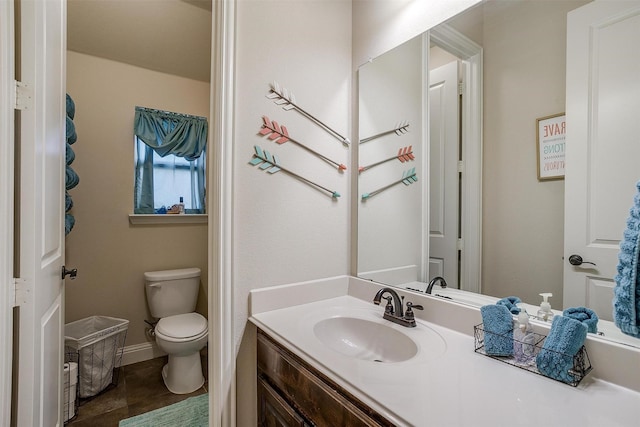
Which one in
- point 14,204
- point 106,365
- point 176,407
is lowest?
point 176,407

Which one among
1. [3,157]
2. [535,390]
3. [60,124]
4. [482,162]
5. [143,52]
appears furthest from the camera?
[143,52]

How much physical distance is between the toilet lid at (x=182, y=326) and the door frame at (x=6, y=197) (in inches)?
44.1

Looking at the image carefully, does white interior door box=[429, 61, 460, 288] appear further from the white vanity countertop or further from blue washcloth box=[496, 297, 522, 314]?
the white vanity countertop

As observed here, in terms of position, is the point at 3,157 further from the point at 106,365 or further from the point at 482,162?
the point at 106,365

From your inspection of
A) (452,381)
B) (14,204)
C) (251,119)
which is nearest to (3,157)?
(14,204)

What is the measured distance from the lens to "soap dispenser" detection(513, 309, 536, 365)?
82 centimetres

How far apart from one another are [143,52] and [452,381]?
2811 mm

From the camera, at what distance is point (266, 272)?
1266mm

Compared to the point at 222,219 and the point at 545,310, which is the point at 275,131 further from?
the point at 545,310

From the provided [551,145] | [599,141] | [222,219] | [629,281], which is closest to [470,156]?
[551,145]

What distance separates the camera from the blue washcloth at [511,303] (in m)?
0.93

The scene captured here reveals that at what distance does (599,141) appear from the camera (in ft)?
2.67

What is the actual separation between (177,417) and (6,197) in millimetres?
1580

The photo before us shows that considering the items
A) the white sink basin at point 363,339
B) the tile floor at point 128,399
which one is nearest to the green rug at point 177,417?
the tile floor at point 128,399
